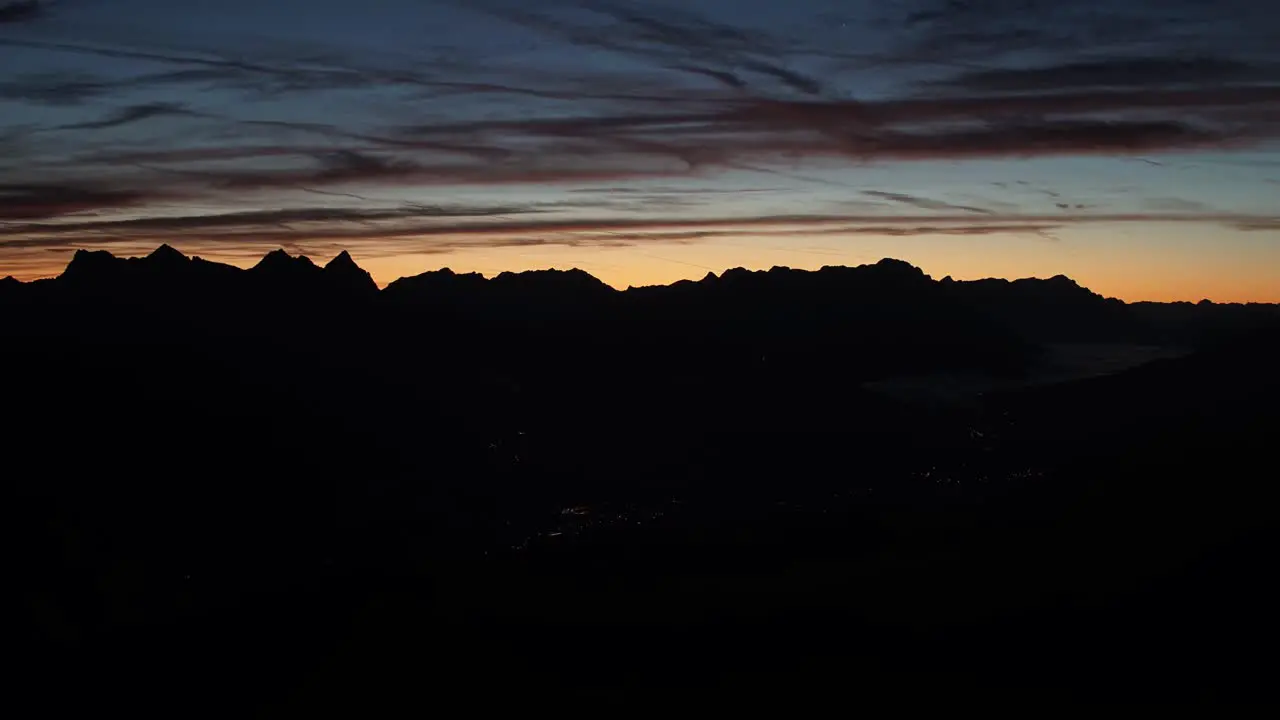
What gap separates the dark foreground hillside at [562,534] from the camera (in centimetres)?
5734

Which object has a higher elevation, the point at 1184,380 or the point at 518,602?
the point at 1184,380

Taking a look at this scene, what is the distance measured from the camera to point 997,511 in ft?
361

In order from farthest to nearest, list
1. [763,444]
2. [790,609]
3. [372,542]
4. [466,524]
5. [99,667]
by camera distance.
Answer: [763,444] < [466,524] < [372,542] < [99,667] < [790,609]

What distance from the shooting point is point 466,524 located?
134 m

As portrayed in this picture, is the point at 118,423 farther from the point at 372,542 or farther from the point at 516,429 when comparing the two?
the point at 516,429

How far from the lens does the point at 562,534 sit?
12281 centimetres

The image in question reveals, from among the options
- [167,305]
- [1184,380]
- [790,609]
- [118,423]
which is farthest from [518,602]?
[1184,380]

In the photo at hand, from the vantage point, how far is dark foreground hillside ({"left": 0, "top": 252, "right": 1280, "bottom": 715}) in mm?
57344

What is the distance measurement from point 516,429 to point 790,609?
122 meters

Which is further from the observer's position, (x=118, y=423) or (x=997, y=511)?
(x=118, y=423)

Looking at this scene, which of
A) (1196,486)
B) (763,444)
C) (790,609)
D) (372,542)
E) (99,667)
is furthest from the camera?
(763,444)

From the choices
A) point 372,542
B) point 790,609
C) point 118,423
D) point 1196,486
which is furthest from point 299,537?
point 1196,486

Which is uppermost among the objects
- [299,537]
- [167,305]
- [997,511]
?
[167,305]

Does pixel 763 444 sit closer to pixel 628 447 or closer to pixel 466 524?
pixel 628 447
